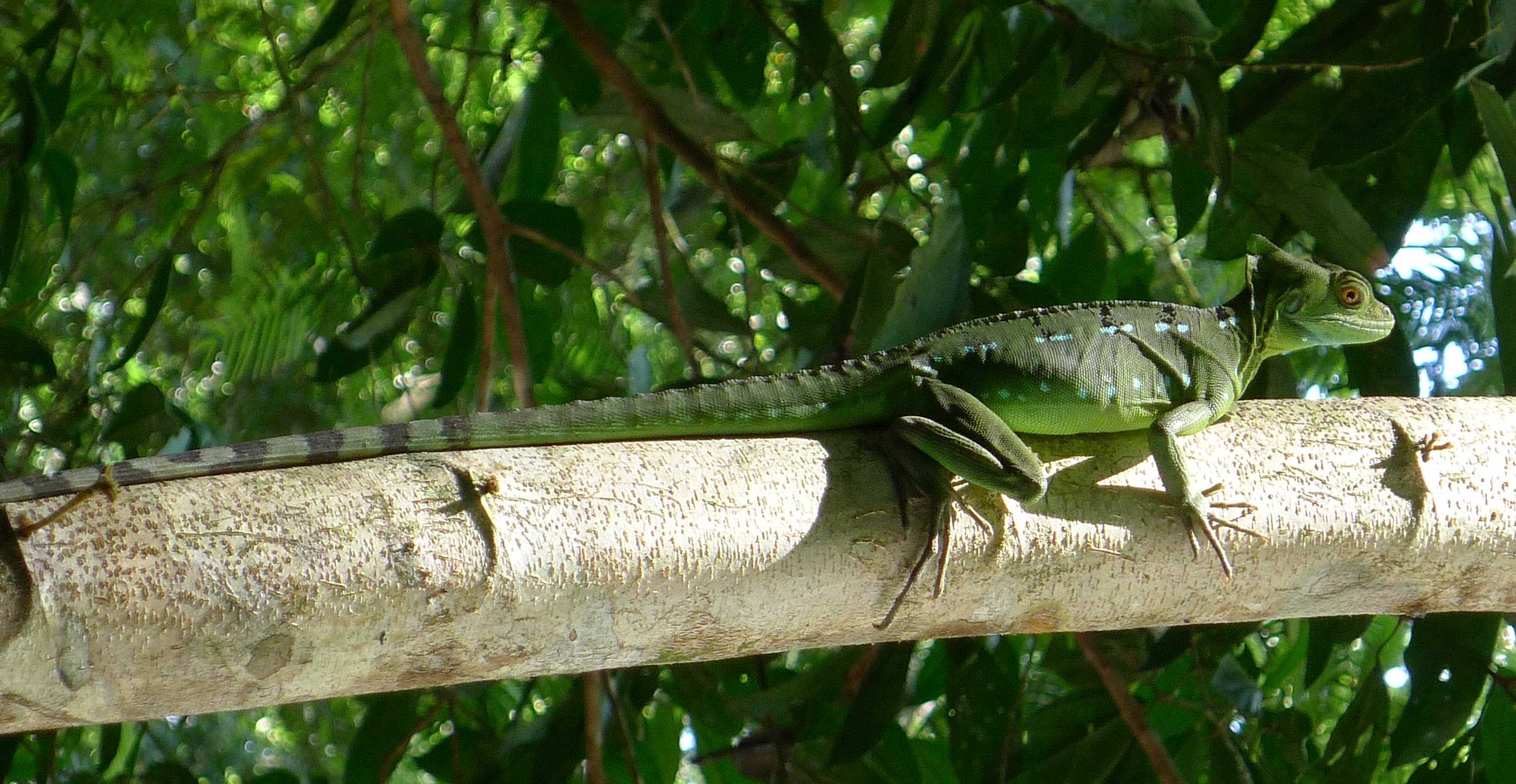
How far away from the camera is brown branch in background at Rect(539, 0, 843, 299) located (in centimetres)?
332

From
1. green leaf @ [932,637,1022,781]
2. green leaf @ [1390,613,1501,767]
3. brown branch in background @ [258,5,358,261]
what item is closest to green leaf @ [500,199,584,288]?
brown branch in background @ [258,5,358,261]

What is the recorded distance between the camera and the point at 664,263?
342 centimetres

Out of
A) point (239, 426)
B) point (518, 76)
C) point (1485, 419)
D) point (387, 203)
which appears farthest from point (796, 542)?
point (518, 76)

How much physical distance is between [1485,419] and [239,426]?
3.80 m

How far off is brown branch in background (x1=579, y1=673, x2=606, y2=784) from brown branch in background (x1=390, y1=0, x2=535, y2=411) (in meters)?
0.77

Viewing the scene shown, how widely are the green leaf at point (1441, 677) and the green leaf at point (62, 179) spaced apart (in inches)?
134

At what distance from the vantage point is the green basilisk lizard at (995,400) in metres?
1.91

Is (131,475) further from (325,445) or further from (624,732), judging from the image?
(624,732)

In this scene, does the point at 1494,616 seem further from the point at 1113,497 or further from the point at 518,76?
the point at 518,76

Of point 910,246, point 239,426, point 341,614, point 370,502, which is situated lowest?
point 239,426

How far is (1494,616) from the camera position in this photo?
270cm

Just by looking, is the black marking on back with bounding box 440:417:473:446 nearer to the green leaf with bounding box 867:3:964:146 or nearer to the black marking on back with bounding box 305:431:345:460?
the black marking on back with bounding box 305:431:345:460

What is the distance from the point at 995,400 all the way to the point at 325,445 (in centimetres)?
128

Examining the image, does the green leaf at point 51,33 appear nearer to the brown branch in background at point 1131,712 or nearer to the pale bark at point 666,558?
the pale bark at point 666,558
